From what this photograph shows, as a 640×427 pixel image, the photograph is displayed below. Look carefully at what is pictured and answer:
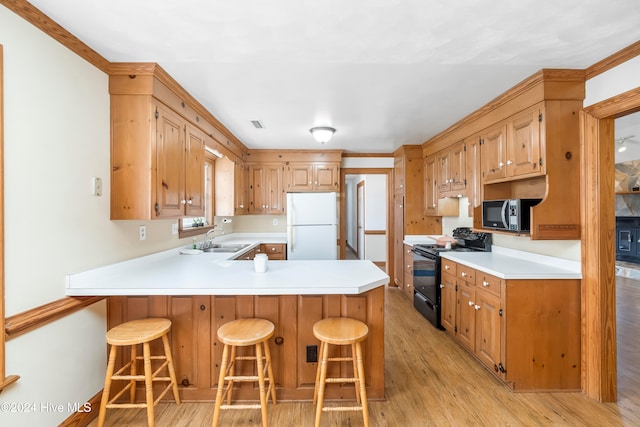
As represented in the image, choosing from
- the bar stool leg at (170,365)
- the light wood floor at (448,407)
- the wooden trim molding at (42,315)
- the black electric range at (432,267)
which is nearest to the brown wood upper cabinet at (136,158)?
the wooden trim molding at (42,315)

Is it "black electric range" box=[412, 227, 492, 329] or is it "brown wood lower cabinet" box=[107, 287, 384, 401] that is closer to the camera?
"brown wood lower cabinet" box=[107, 287, 384, 401]

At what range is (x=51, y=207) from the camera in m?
1.54

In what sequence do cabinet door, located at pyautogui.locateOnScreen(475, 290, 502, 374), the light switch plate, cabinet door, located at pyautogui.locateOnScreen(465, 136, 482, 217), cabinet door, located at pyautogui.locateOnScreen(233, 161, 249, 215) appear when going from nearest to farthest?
1. the light switch plate
2. cabinet door, located at pyautogui.locateOnScreen(475, 290, 502, 374)
3. cabinet door, located at pyautogui.locateOnScreen(465, 136, 482, 217)
4. cabinet door, located at pyautogui.locateOnScreen(233, 161, 249, 215)

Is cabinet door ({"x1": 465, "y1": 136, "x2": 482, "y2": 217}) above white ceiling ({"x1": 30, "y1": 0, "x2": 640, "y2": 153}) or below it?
below

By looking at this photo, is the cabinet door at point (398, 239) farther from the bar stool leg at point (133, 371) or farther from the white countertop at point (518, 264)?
the bar stool leg at point (133, 371)

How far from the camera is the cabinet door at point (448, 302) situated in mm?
2820

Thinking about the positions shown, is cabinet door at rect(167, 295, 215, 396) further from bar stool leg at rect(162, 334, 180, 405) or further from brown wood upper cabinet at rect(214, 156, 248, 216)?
brown wood upper cabinet at rect(214, 156, 248, 216)

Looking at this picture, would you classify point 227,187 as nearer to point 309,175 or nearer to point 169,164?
point 309,175

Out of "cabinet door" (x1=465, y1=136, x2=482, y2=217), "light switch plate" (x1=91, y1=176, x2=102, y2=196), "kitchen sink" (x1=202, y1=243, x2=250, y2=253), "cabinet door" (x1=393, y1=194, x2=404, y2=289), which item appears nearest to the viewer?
"light switch plate" (x1=91, y1=176, x2=102, y2=196)

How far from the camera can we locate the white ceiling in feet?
4.56

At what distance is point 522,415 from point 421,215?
2811mm

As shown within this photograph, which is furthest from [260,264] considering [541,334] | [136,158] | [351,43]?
[541,334]

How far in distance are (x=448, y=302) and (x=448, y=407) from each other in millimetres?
1195

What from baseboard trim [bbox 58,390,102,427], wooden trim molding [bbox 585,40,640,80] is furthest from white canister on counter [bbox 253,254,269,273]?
wooden trim molding [bbox 585,40,640,80]
